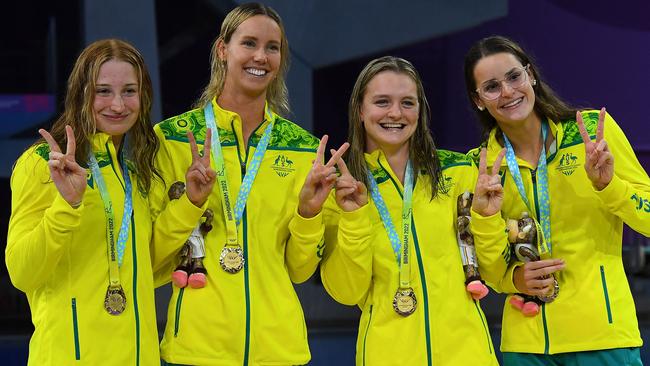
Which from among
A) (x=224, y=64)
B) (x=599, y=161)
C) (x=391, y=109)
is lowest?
(x=599, y=161)

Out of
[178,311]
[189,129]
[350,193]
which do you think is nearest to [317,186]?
[350,193]

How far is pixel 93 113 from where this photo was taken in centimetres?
269

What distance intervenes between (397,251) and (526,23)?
11.5 feet

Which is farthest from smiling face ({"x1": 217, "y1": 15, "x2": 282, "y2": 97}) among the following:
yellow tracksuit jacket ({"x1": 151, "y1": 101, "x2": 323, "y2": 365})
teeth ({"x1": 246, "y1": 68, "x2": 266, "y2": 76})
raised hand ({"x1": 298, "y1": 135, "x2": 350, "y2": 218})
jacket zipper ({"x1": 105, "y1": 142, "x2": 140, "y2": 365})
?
jacket zipper ({"x1": 105, "y1": 142, "x2": 140, "y2": 365})

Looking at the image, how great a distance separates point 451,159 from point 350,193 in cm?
42

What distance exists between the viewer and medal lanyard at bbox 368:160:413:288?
277 cm

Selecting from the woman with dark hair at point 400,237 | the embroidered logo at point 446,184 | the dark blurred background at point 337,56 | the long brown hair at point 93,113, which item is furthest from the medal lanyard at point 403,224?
the dark blurred background at point 337,56

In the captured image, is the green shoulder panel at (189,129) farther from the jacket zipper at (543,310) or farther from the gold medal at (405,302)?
the jacket zipper at (543,310)

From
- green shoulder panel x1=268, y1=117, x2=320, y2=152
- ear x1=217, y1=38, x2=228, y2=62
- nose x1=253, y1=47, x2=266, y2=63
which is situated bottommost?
green shoulder panel x1=268, y1=117, x2=320, y2=152

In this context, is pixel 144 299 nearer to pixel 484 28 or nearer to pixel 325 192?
pixel 325 192

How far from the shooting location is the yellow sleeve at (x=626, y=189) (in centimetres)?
281

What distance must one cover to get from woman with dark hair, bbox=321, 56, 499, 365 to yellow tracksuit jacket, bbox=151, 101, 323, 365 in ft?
0.46

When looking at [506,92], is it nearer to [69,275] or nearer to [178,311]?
[178,311]

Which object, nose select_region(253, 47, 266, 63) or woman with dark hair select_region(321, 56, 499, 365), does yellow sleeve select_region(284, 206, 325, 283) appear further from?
nose select_region(253, 47, 266, 63)
